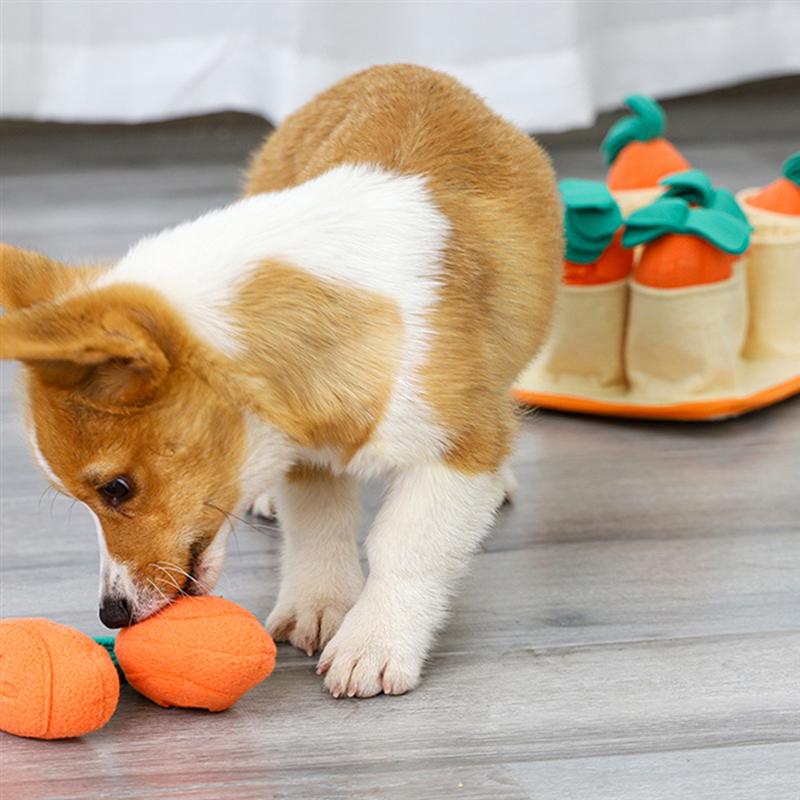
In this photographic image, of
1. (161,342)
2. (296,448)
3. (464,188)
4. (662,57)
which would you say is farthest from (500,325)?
(662,57)

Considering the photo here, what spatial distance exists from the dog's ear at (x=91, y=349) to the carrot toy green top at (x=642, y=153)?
1450mm

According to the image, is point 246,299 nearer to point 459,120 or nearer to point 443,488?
point 443,488

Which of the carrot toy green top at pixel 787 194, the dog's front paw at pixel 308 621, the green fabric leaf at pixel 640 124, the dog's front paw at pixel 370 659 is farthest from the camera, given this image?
the green fabric leaf at pixel 640 124

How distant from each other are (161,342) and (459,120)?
1.99 ft

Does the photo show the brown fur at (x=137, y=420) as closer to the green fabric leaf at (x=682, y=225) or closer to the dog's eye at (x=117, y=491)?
the dog's eye at (x=117, y=491)

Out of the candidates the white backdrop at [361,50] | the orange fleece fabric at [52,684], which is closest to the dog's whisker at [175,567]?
the orange fleece fabric at [52,684]

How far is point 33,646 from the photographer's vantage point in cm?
138

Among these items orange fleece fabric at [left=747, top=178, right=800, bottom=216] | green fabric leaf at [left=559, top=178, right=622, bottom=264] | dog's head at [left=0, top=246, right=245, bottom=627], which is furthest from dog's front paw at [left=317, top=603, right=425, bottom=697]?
orange fleece fabric at [left=747, top=178, right=800, bottom=216]

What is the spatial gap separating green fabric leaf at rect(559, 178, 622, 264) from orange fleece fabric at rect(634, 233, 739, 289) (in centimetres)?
8

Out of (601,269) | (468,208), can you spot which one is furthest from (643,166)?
(468,208)

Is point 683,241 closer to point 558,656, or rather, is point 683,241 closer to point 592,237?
point 592,237

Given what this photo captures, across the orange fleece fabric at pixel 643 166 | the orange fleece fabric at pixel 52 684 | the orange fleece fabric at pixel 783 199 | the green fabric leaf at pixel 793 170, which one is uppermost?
the green fabric leaf at pixel 793 170

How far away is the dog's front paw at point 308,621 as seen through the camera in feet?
5.32

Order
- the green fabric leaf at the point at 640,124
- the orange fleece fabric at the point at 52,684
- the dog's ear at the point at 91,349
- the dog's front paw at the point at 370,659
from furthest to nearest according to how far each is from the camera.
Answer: the green fabric leaf at the point at 640,124 < the dog's front paw at the point at 370,659 < the orange fleece fabric at the point at 52,684 < the dog's ear at the point at 91,349
